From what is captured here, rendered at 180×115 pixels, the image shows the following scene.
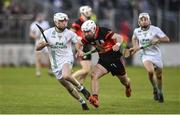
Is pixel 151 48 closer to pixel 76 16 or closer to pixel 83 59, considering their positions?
pixel 83 59

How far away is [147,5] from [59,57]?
23915mm

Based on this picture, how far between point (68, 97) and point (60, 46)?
13.5ft

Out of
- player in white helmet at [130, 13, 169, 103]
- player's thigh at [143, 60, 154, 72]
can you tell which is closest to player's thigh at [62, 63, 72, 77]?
player in white helmet at [130, 13, 169, 103]

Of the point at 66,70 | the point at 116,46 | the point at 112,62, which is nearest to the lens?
the point at 66,70

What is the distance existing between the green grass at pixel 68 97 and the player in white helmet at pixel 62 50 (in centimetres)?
52

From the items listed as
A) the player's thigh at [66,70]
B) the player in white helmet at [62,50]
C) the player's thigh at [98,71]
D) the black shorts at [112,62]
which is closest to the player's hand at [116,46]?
the black shorts at [112,62]

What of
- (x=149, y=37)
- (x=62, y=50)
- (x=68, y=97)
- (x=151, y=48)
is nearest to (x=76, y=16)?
(x=68, y=97)

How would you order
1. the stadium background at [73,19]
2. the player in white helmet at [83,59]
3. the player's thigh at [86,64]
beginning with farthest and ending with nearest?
the stadium background at [73,19] → the player's thigh at [86,64] → the player in white helmet at [83,59]

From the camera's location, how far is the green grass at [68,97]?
1880cm

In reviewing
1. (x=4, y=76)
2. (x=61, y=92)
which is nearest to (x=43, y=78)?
(x=4, y=76)

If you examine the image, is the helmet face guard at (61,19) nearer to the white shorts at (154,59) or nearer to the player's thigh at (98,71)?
the player's thigh at (98,71)

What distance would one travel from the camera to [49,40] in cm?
1900

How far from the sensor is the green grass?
18.8 meters

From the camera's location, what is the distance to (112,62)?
2011cm
